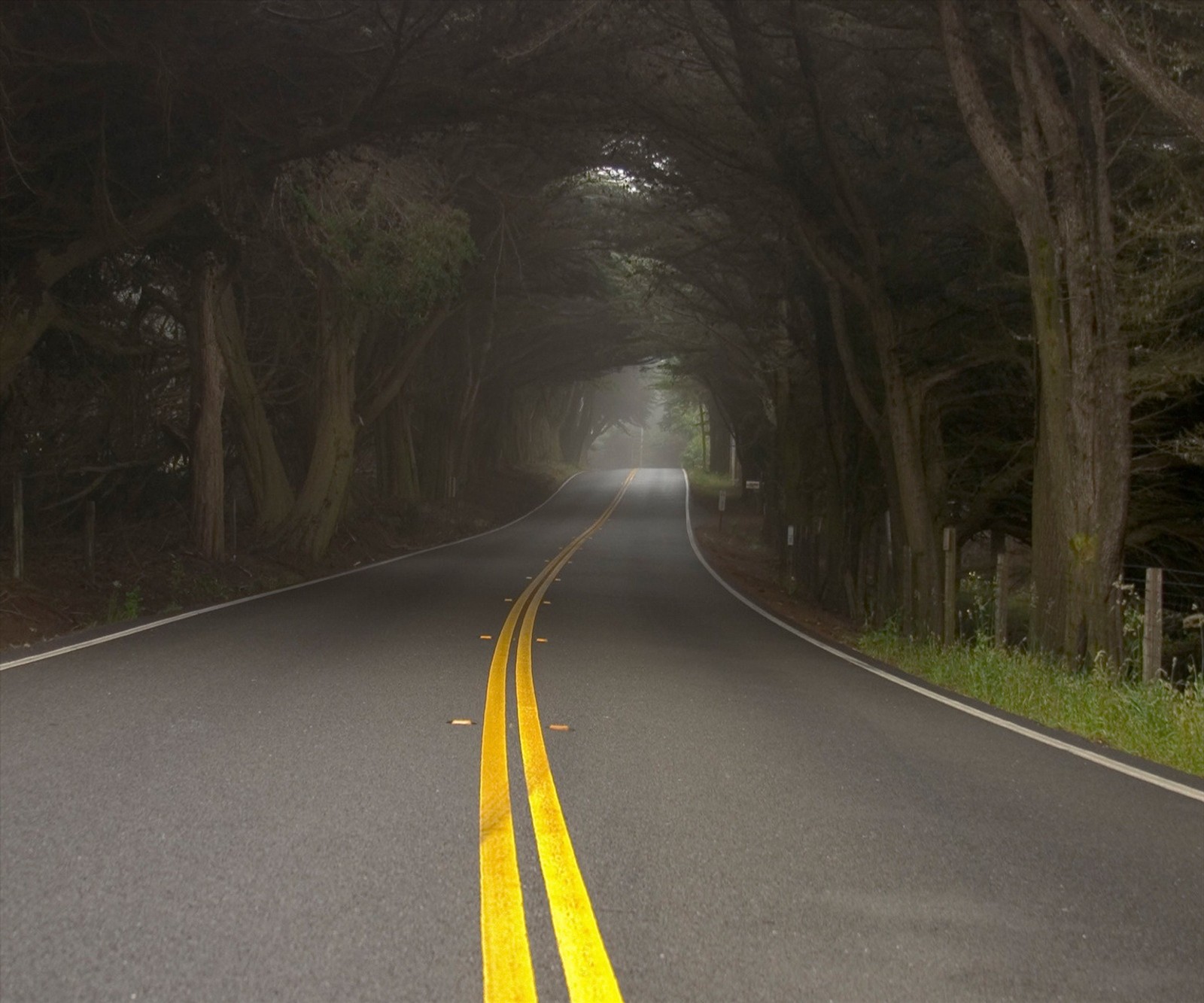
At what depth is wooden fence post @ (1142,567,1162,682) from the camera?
39.7 ft


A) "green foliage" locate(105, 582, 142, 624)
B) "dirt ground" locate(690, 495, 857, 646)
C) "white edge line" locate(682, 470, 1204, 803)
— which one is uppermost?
"green foliage" locate(105, 582, 142, 624)

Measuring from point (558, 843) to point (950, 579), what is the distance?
1313cm

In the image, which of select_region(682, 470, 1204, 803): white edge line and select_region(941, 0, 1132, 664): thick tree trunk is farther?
select_region(941, 0, 1132, 664): thick tree trunk

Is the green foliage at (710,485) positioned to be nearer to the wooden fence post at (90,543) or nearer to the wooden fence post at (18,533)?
the wooden fence post at (90,543)

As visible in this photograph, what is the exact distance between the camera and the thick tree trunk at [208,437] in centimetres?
2209

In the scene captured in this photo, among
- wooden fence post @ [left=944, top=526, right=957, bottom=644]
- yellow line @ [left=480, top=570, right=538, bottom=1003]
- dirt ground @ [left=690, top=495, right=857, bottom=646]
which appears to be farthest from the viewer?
dirt ground @ [left=690, top=495, right=857, bottom=646]

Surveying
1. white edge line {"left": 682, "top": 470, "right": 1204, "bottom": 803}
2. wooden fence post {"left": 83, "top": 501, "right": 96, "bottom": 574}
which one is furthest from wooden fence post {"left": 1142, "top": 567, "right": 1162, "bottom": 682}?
wooden fence post {"left": 83, "top": 501, "right": 96, "bottom": 574}

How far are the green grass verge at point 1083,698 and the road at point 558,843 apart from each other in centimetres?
67

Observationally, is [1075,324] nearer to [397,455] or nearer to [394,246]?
[394,246]

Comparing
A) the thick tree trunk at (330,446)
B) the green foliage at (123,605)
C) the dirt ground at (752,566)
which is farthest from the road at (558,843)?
the thick tree trunk at (330,446)

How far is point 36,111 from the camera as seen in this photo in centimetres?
1491

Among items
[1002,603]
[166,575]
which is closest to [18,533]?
[166,575]

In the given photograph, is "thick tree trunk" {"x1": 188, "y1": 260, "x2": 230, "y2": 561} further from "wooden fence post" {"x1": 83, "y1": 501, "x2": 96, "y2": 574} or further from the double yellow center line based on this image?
the double yellow center line

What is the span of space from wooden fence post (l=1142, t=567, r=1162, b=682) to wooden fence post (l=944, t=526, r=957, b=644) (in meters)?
5.49
